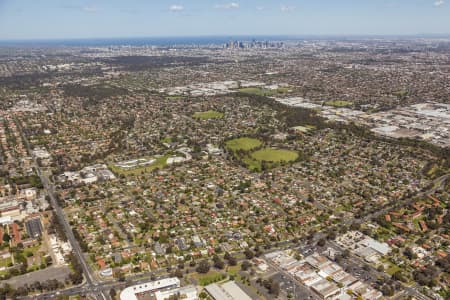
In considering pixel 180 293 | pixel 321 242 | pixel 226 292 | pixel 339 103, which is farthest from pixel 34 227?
pixel 339 103

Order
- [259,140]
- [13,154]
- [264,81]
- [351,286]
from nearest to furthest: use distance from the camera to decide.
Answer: [351,286] < [13,154] < [259,140] < [264,81]

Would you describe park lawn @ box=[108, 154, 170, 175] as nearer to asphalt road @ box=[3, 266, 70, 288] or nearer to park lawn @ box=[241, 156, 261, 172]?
park lawn @ box=[241, 156, 261, 172]

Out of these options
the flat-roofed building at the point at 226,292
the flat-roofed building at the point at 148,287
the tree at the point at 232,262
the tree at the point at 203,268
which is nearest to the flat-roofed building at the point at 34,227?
the flat-roofed building at the point at 148,287

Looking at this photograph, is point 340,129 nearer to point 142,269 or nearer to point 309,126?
point 309,126

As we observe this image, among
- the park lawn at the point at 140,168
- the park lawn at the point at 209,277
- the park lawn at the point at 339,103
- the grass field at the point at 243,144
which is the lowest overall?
the park lawn at the point at 209,277

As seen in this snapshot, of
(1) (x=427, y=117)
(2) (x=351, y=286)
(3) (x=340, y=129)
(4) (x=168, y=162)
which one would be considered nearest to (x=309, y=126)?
(3) (x=340, y=129)

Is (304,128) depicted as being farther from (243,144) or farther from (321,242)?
(321,242)

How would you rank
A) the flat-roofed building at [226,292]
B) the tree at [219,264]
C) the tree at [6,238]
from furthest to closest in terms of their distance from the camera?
1. the tree at [6,238]
2. the tree at [219,264]
3. the flat-roofed building at [226,292]

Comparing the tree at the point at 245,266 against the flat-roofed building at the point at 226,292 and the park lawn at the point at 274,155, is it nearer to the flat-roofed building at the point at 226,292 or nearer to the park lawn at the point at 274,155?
the flat-roofed building at the point at 226,292
